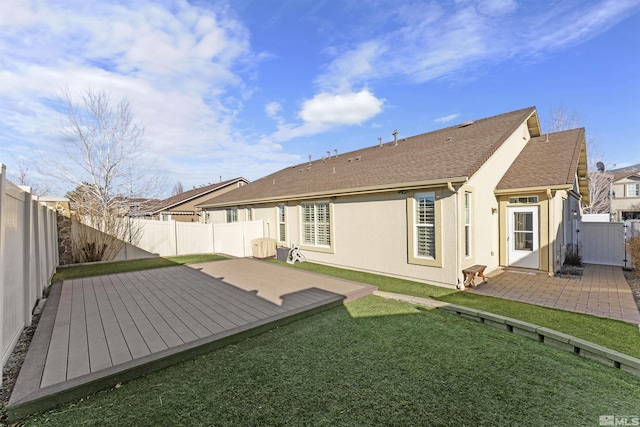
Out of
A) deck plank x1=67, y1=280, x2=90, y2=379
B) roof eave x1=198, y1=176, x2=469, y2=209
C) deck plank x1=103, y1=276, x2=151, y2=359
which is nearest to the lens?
deck plank x1=67, y1=280, x2=90, y2=379

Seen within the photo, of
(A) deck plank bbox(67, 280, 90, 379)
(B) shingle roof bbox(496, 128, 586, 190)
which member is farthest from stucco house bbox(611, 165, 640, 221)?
(A) deck plank bbox(67, 280, 90, 379)

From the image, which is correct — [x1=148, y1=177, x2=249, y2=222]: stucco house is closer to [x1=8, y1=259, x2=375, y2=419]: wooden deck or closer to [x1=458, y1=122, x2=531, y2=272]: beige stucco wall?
[x1=8, y1=259, x2=375, y2=419]: wooden deck

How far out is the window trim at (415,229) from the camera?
7.17 meters

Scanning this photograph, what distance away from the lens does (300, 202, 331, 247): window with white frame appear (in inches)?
416

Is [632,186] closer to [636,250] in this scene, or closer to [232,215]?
[636,250]

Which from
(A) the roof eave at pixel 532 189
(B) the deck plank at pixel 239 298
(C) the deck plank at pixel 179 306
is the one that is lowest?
(B) the deck plank at pixel 239 298

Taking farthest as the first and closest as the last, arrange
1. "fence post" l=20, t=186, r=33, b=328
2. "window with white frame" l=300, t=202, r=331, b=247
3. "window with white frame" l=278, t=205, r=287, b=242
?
"window with white frame" l=278, t=205, r=287, b=242
"window with white frame" l=300, t=202, r=331, b=247
"fence post" l=20, t=186, r=33, b=328

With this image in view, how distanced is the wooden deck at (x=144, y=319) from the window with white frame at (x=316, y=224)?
9.04 feet

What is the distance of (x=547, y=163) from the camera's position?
892 centimetres

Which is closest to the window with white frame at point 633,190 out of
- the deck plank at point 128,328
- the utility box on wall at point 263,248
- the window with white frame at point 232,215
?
the utility box on wall at point 263,248

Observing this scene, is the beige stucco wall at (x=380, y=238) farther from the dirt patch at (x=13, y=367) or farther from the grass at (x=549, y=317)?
the dirt patch at (x=13, y=367)

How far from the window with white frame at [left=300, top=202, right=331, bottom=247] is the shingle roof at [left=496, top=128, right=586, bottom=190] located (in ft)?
19.1

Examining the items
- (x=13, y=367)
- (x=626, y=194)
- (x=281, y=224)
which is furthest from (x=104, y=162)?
(x=626, y=194)

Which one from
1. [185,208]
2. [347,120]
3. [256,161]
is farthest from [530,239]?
[185,208]
